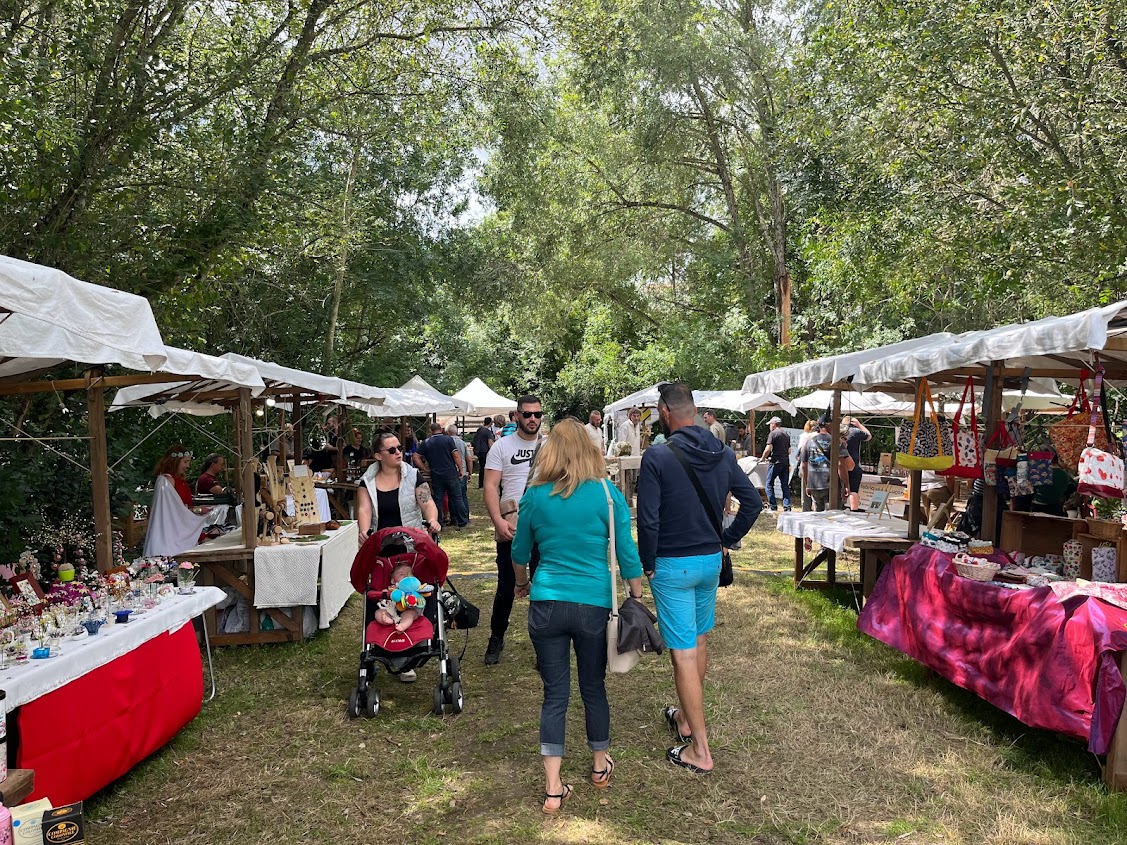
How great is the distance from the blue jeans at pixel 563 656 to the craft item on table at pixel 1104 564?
2889 mm

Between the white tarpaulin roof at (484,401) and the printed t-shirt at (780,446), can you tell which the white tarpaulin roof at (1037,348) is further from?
the white tarpaulin roof at (484,401)

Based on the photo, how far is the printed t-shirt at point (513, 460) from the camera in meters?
5.32

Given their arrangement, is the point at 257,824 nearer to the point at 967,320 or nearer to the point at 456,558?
the point at 456,558

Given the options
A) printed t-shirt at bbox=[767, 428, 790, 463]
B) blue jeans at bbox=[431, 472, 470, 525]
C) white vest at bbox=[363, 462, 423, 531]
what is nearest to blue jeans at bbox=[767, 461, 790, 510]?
printed t-shirt at bbox=[767, 428, 790, 463]

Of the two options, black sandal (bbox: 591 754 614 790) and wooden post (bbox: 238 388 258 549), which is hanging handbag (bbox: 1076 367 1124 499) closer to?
black sandal (bbox: 591 754 614 790)

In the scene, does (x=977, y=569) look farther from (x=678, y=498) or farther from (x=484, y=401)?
(x=484, y=401)

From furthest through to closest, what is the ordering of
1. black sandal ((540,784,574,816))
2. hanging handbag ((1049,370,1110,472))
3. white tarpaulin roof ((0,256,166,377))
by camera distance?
1. hanging handbag ((1049,370,1110,472))
2. black sandal ((540,784,574,816))
3. white tarpaulin roof ((0,256,166,377))

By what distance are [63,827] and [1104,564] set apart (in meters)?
4.84

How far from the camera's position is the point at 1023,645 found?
3.90 meters

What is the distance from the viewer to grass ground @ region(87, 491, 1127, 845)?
3420 mm

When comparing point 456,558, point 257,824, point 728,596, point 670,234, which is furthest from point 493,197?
point 257,824

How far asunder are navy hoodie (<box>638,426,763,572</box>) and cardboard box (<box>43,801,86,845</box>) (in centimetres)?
225

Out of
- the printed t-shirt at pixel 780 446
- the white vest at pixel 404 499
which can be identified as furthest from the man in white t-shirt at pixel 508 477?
the printed t-shirt at pixel 780 446

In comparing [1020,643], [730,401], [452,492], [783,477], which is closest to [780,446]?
[783,477]
